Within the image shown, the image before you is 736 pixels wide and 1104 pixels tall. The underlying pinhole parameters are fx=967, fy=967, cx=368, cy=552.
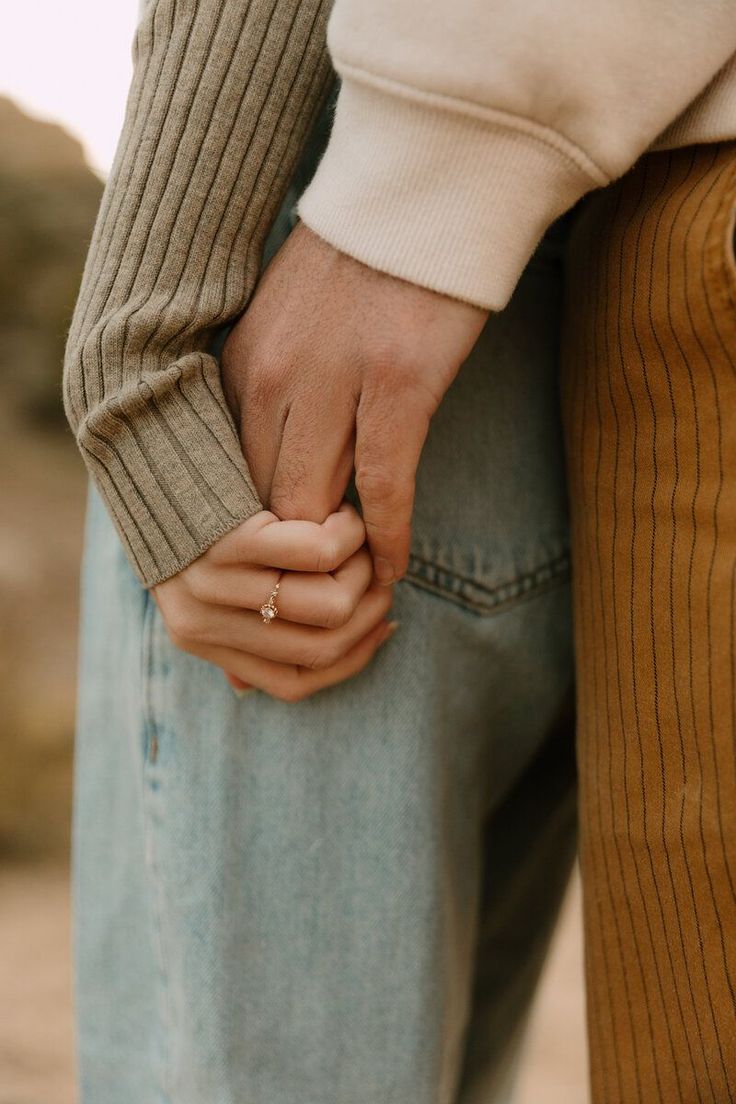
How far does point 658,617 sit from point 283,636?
219 mm

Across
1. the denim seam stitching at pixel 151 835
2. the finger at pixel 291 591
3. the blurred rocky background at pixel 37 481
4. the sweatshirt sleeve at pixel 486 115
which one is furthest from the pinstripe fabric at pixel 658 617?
the blurred rocky background at pixel 37 481

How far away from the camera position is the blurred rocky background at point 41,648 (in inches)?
69.4

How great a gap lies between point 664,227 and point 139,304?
0.29m

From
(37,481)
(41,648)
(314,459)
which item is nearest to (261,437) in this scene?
(314,459)

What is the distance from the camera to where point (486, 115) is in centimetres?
47

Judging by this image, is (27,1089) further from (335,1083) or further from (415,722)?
(415,722)

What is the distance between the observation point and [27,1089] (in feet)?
5.52

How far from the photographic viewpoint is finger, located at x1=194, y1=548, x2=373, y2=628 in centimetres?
56

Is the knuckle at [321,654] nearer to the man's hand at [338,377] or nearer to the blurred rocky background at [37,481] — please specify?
the man's hand at [338,377]

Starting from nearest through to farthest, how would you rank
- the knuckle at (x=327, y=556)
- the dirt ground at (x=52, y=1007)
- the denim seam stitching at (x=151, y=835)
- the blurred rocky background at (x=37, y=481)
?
the knuckle at (x=327, y=556) → the denim seam stitching at (x=151, y=835) → the dirt ground at (x=52, y=1007) → the blurred rocky background at (x=37, y=481)

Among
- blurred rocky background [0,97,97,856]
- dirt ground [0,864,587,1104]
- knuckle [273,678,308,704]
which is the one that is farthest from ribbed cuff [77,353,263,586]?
blurred rocky background [0,97,97,856]

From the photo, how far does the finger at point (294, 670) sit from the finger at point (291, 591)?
0.13ft

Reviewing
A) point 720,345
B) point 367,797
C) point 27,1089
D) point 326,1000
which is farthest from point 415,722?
point 27,1089

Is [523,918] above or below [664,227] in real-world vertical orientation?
below
